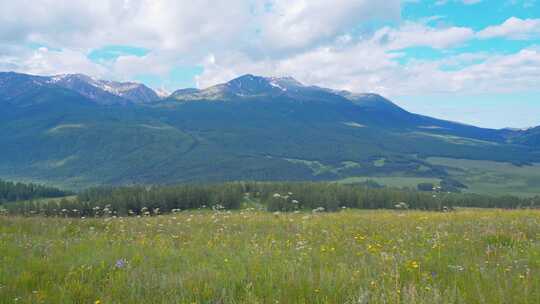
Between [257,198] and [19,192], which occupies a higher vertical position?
[257,198]

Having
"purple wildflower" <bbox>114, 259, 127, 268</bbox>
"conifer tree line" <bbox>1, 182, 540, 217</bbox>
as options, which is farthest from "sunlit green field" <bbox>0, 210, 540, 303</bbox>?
"conifer tree line" <bbox>1, 182, 540, 217</bbox>

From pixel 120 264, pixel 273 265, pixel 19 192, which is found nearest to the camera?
pixel 273 265

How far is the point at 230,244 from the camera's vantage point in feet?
33.3

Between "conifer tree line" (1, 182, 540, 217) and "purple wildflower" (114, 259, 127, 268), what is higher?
"purple wildflower" (114, 259, 127, 268)

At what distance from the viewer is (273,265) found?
7512mm

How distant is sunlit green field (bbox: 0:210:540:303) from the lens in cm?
588

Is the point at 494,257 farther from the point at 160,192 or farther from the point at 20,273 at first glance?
the point at 160,192

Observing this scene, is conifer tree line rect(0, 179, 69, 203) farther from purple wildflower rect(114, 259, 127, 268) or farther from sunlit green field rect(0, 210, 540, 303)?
purple wildflower rect(114, 259, 127, 268)

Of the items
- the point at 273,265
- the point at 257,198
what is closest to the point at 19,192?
the point at 257,198

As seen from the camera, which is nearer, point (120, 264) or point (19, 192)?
point (120, 264)

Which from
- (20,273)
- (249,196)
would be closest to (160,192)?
(249,196)

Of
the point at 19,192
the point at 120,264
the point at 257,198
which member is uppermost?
the point at 120,264

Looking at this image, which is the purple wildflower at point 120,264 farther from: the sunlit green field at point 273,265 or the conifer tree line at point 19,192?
the conifer tree line at point 19,192

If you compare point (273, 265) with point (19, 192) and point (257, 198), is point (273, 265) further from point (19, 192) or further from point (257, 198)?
point (19, 192)
